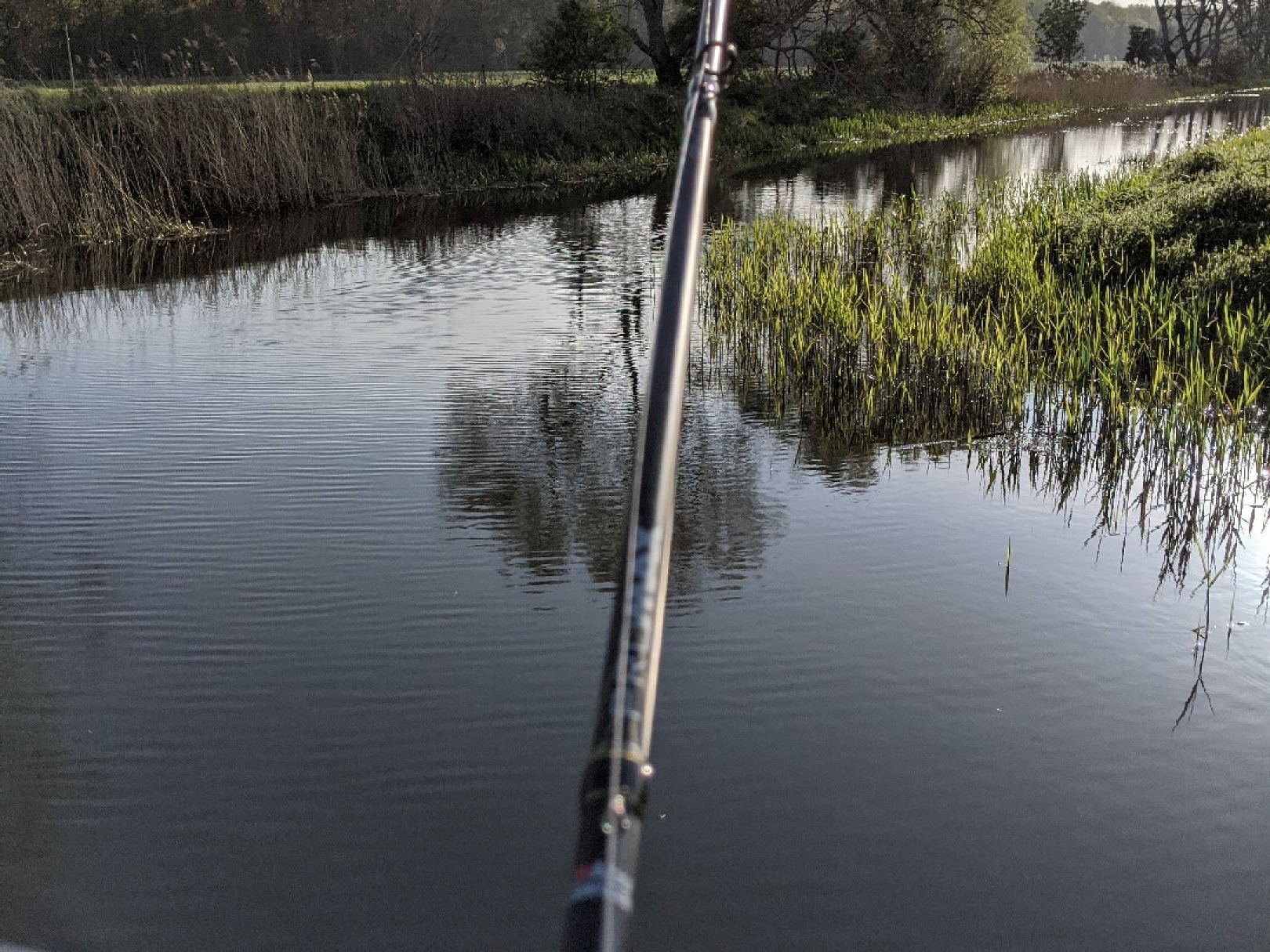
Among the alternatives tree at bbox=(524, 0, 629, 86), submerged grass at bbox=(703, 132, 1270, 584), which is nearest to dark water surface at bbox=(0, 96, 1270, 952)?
submerged grass at bbox=(703, 132, 1270, 584)

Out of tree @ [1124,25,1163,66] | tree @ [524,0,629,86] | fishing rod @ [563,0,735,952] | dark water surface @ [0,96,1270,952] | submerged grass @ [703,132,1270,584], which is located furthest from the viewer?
tree @ [1124,25,1163,66]

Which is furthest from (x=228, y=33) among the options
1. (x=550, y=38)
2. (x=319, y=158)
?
(x=319, y=158)

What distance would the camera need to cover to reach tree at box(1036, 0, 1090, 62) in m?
54.5

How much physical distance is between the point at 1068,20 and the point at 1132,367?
172ft

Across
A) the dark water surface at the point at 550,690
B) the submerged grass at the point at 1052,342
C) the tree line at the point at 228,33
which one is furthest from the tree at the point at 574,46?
the dark water surface at the point at 550,690

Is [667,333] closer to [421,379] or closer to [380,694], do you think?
[380,694]

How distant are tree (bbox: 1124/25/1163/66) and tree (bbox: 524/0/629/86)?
144 ft

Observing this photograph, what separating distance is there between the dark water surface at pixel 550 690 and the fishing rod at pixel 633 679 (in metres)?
2.88

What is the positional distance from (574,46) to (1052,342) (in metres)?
20.7

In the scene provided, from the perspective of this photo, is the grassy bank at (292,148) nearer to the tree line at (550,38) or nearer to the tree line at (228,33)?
the tree line at (550,38)

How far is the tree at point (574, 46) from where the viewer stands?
2678 cm

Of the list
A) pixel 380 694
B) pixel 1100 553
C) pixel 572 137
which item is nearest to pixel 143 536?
pixel 380 694

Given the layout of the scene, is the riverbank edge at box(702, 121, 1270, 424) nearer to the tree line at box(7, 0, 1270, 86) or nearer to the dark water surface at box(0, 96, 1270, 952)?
the dark water surface at box(0, 96, 1270, 952)

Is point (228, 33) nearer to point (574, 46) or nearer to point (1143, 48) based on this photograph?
point (574, 46)
